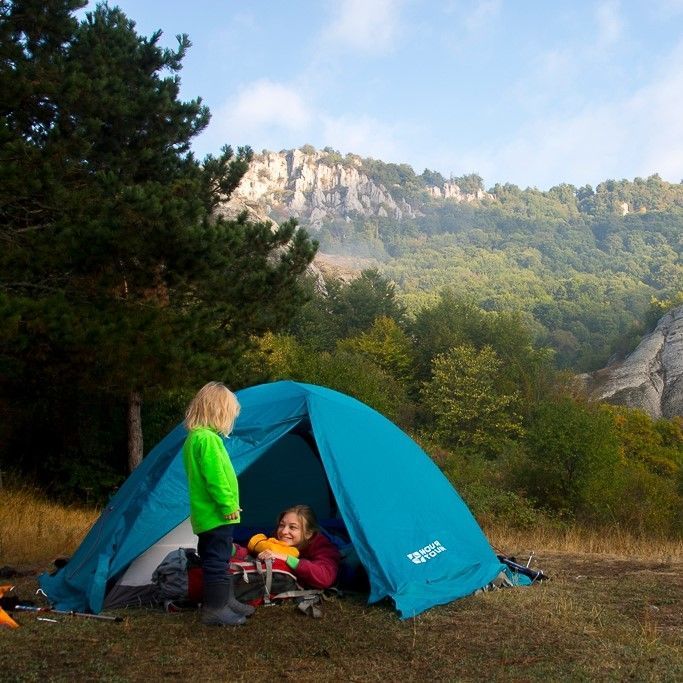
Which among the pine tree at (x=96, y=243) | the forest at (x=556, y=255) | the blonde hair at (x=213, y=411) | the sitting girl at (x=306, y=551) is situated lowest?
the sitting girl at (x=306, y=551)

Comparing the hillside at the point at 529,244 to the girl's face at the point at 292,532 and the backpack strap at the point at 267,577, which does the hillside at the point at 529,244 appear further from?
the backpack strap at the point at 267,577

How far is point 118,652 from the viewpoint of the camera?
5.08 metres

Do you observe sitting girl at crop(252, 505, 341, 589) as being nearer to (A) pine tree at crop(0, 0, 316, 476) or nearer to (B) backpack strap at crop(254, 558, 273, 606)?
(B) backpack strap at crop(254, 558, 273, 606)

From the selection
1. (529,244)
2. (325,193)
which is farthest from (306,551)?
(325,193)

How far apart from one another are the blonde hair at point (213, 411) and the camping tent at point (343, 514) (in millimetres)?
1069

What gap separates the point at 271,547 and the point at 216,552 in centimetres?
102

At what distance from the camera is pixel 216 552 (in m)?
5.66

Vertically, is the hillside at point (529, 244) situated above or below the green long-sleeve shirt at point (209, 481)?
above

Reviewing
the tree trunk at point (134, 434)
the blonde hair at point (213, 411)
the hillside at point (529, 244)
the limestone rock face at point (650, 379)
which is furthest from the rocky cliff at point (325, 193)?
the blonde hair at point (213, 411)

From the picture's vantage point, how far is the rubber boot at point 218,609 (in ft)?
18.5

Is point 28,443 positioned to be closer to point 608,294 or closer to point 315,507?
point 315,507

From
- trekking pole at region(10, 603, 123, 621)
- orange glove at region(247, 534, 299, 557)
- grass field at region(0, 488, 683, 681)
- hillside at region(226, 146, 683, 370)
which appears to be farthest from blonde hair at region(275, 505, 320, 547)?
hillside at region(226, 146, 683, 370)

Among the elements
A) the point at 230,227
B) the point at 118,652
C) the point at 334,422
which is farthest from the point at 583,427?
the point at 118,652

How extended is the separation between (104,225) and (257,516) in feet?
15.2
